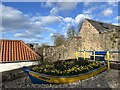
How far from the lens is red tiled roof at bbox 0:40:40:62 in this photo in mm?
12518

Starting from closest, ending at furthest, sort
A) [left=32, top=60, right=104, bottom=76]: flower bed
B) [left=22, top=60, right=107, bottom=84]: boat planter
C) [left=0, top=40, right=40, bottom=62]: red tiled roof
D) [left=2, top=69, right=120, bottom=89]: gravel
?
[left=2, top=69, right=120, bottom=89]: gravel, [left=22, top=60, right=107, bottom=84]: boat planter, [left=32, top=60, right=104, bottom=76]: flower bed, [left=0, top=40, right=40, bottom=62]: red tiled roof

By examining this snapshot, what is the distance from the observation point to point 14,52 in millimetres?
13211

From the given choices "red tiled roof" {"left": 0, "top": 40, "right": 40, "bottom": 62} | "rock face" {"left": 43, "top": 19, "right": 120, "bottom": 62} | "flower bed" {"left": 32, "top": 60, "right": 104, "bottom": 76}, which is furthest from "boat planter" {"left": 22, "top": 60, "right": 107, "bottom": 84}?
"rock face" {"left": 43, "top": 19, "right": 120, "bottom": 62}

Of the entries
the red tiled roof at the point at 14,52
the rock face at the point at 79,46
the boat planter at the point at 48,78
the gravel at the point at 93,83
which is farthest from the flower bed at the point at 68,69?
the rock face at the point at 79,46

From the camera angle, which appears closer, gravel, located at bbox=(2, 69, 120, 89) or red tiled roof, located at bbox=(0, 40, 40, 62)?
gravel, located at bbox=(2, 69, 120, 89)

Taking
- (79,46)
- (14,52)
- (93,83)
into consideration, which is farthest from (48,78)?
(79,46)

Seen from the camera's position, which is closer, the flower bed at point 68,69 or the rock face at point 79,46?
the flower bed at point 68,69

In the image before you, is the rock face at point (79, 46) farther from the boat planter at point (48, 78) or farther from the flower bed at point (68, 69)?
the boat planter at point (48, 78)

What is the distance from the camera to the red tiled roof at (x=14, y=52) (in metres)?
12.5

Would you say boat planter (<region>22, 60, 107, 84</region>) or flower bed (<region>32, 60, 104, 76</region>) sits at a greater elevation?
flower bed (<region>32, 60, 104, 76</region>)

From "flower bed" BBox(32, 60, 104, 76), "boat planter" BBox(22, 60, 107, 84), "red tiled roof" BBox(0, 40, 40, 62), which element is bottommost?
"boat planter" BBox(22, 60, 107, 84)

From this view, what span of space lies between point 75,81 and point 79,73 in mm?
429

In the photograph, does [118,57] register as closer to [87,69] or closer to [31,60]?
[87,69]

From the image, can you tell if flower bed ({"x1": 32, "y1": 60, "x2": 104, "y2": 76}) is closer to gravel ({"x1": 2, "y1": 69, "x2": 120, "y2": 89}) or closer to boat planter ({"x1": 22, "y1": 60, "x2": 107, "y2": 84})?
boat planter ({"x1": 22, "y1": 60, "x2": 107, "y2": 84})
